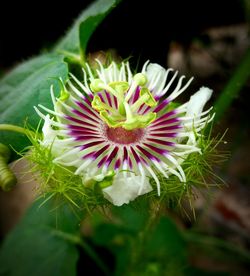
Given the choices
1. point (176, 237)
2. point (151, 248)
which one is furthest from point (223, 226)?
point (151, 248)

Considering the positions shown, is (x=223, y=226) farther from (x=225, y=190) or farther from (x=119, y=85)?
(x=119, y=85)

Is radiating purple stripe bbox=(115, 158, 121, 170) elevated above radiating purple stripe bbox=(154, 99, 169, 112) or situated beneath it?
elevated above

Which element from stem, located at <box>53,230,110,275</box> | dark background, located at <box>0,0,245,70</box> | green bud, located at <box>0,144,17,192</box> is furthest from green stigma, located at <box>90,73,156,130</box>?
stem, located at <box>53,230,110,275</box>

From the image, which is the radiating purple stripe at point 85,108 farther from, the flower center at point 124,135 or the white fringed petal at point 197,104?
the white fringed petal at point 197,104

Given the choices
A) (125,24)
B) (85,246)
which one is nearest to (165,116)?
(125,24)

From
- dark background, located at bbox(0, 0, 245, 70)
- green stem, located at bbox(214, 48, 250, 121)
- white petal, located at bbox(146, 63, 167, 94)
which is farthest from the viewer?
dark background, located at bbox(0, 0, 245, 70)

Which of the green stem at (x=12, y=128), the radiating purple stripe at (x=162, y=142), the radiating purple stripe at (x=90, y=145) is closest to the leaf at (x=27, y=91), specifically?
the green stem at (x=12, y=128)

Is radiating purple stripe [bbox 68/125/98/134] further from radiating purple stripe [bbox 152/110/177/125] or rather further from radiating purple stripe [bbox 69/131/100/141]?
radiating purple stripe [bbox 152/110/177/125]
